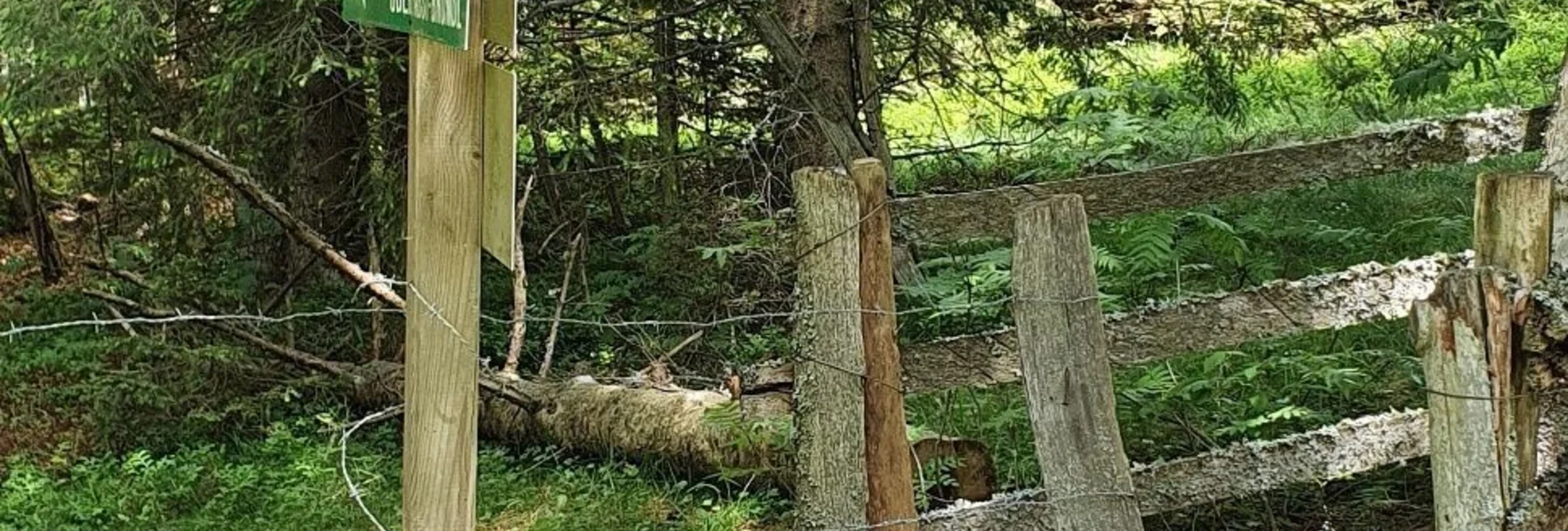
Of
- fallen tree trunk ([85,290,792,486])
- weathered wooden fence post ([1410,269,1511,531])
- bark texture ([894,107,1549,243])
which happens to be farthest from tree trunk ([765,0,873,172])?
weathered wooden fence post ([1410,269,1511,531])

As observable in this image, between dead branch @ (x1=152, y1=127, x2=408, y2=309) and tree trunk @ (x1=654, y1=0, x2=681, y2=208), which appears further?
tree trunk @ (x1=654, y1=0, x2=681, y2=208)

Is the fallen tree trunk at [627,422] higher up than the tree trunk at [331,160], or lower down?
lower down

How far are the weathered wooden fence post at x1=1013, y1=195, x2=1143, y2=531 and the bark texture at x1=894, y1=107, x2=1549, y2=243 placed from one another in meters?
0.14

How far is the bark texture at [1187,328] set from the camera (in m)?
3.56

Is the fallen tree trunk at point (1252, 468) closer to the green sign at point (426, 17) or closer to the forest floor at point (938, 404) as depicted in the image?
the forest floor at point (938, 404)

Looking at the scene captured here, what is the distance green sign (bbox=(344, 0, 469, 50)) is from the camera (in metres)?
2.67

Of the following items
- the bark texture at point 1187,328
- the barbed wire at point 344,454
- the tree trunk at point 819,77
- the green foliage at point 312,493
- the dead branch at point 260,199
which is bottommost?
the green foliage at point 312,493

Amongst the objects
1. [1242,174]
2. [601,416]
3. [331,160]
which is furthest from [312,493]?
[1242,174]

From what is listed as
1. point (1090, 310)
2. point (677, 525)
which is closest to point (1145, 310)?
point (1090, 310)

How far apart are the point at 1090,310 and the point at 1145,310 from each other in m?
0.44

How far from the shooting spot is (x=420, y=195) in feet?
9.07

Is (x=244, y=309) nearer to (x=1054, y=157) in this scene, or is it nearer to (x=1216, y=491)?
(x=1054, y=157)

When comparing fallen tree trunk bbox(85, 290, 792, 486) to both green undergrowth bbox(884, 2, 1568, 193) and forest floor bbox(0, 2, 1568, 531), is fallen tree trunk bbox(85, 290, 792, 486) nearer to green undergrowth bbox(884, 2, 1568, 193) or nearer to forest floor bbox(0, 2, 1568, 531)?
forest floor bbox(0, 2, 1568, 531)

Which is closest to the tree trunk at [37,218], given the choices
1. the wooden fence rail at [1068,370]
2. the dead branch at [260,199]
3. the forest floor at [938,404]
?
the forest floor at [938,404]
